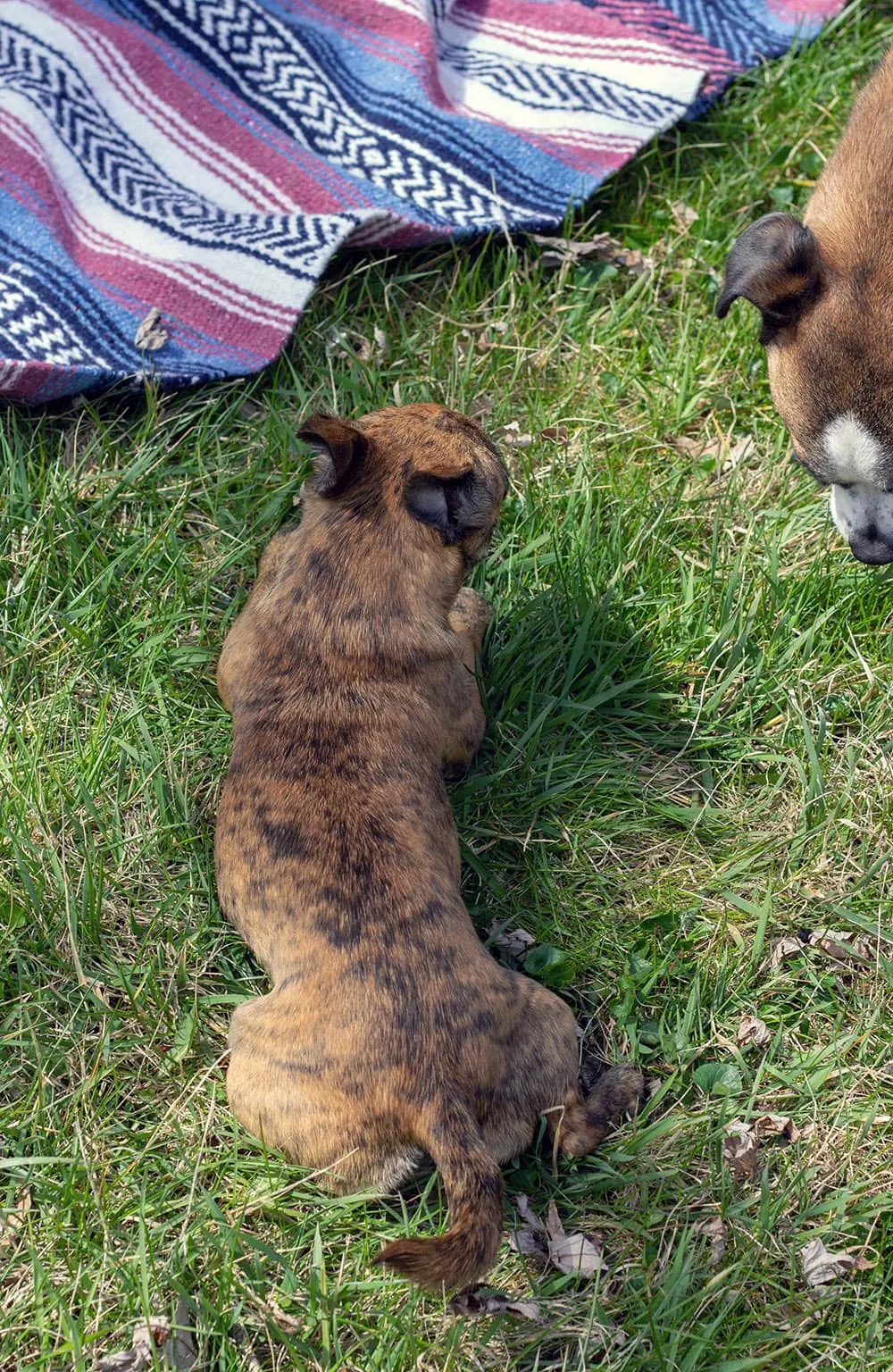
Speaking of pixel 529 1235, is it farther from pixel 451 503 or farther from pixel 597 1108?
pixel 451 503

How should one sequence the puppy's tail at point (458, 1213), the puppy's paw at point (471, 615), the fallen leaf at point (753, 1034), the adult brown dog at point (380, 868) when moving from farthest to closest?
1. the puppy's paw at point (471, 615)
2. the fallen leaf at point (753, 1034)
3. the adult brown dog at point (380, 868)
4. the puppy's tail at point (458, 1213)

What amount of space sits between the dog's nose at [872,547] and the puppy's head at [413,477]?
1233mm

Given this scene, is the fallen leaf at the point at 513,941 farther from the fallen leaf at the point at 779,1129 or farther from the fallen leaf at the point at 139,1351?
the fallen leaf at the point at 139,1351

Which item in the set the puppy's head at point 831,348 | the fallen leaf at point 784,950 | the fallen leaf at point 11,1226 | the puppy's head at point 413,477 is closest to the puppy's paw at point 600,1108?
the fallen leaf at point 784,950

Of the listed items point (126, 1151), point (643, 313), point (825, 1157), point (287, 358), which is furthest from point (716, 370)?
point (126, 1151)

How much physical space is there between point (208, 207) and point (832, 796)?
312 cm

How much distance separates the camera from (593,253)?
5.18 metres

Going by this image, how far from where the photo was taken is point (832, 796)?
156 inches

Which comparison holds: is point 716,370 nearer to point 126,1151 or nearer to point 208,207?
point 208,207

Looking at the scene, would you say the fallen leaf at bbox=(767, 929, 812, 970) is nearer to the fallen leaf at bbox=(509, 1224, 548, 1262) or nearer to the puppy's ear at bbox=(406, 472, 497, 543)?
the fallen leaf at bbox=(509, 1224, 548, 1262)

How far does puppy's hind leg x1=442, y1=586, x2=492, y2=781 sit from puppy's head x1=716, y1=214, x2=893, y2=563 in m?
1.12

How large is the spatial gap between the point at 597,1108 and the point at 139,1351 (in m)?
1.20

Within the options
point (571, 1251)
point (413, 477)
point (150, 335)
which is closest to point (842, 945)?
point (571, 1251)

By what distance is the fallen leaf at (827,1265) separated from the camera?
10.2 feet
